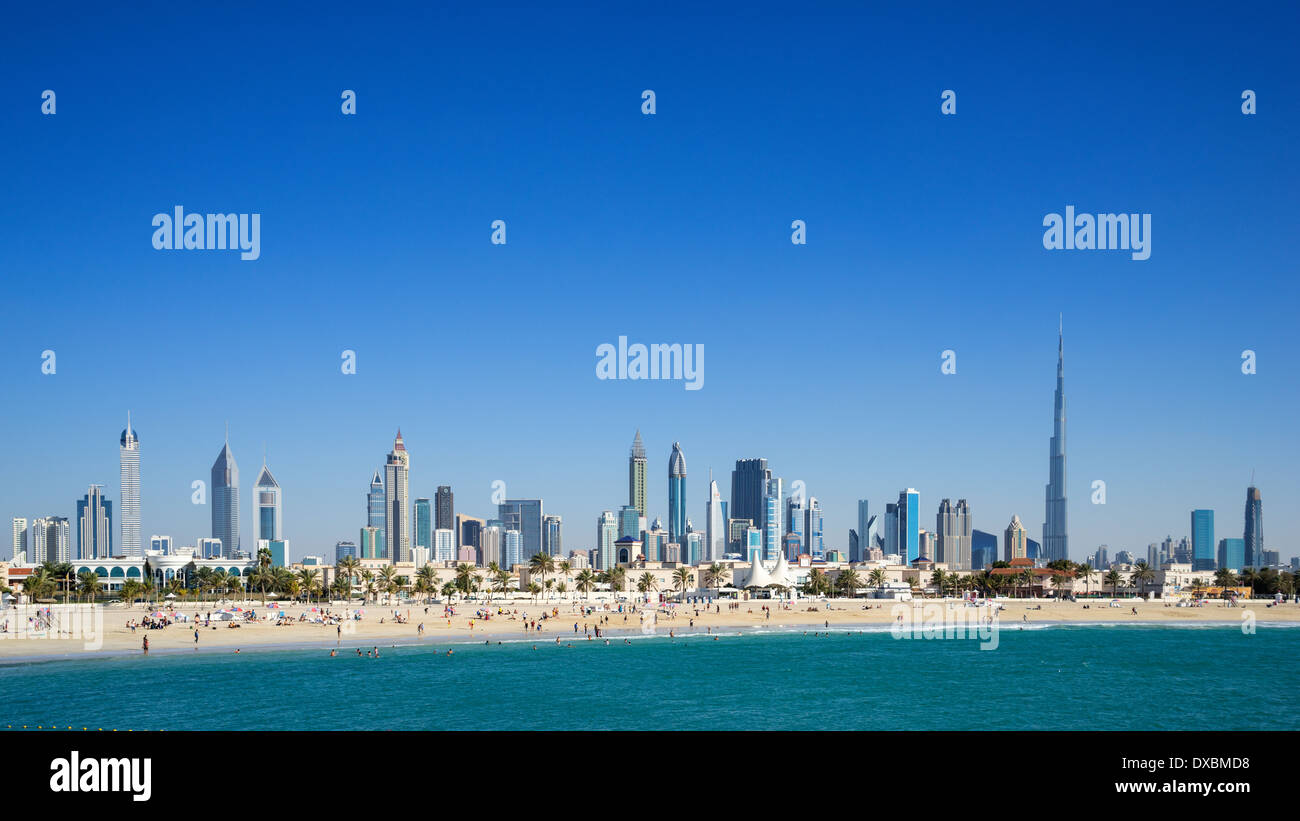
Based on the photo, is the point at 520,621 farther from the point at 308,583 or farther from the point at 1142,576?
the point at 1142,576

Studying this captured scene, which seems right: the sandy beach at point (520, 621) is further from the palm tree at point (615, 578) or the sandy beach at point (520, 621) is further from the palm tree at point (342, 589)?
the palm tree at point (615, 578)

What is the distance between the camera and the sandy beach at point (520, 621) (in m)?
79.0

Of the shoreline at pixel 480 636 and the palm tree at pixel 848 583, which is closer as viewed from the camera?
the shoreline at pixel 480 636

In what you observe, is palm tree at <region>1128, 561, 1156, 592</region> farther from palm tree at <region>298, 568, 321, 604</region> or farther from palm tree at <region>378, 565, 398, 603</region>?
palm tree at <region>298, 568, 321, 604</region>

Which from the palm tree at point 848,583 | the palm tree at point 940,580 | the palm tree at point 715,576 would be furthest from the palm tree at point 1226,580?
the palm tree at point 715,576

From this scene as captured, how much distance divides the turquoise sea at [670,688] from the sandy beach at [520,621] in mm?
5863

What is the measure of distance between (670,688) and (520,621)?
48.4 m

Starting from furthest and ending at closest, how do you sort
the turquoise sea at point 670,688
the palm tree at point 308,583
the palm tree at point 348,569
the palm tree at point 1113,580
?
the palm tree at point 1113,580, the palm tree at point 348,569, the palm tree at point 308,583, the turquoise sea at point 670,688

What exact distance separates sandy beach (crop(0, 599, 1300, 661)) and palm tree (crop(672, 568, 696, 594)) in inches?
751

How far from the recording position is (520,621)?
10500cm

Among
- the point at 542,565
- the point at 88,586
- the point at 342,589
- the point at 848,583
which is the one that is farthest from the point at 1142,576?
the point at 88,586
